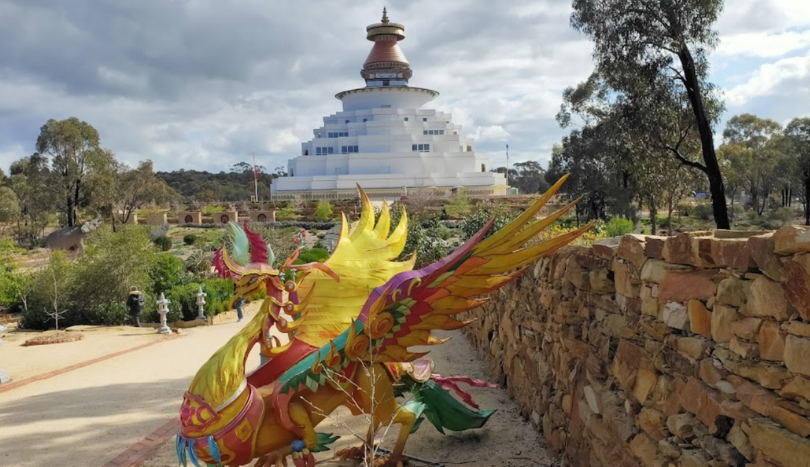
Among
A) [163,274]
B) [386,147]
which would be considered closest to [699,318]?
[163,274]

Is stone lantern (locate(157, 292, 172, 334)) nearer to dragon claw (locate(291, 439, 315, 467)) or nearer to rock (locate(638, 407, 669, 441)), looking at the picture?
dragon claw (locate(291, 439, 315, 467))

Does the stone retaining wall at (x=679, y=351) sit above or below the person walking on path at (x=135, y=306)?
above

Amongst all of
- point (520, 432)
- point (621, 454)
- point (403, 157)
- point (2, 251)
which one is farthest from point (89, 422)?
point (403, 157)

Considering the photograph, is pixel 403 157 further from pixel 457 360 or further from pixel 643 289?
pixel 643 289

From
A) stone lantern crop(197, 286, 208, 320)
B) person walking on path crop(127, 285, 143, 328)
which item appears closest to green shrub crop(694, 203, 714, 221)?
stone lantern crop(197, 286, 208, 320)

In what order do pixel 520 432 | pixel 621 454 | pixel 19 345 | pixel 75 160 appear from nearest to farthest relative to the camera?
1. pixel 621 454
2. pixel 520 432
3. pixel 19 345
4. pixel 75 160

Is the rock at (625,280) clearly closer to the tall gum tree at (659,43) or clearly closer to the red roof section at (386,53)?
the tall gum tree at (659,43)

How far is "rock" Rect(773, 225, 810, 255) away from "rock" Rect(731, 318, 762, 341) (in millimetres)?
329

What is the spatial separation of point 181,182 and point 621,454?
310 feet

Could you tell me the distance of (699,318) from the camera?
2.85 metres

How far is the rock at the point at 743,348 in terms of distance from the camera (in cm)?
245

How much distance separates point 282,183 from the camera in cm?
5194

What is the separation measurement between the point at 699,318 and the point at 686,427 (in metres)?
0.55

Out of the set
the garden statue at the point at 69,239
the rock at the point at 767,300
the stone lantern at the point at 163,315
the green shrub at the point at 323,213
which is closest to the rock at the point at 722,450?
the rock at the point at 767,300
